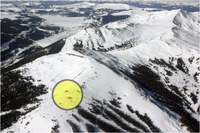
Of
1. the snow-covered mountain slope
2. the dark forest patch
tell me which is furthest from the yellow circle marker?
the dark forest patch

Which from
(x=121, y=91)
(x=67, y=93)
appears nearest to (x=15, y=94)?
(x=121, y=91)

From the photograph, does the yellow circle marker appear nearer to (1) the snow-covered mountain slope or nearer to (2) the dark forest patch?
(1) the snow-covered mountain slope

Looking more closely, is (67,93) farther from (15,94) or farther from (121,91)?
(15,94)

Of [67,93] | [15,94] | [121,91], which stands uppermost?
[67,93]

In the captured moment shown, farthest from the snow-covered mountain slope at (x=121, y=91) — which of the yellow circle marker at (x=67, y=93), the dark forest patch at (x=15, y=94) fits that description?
the yellow circle marker at (x=67, y=93)

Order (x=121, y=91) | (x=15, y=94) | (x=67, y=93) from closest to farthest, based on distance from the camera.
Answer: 1. (x=67, y=93)
2. (x=121, y=91)
3. (x=15, y=94)

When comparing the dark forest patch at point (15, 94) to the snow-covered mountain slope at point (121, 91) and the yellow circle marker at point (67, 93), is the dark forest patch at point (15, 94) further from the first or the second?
the yellow circle marker at point (67, 93)

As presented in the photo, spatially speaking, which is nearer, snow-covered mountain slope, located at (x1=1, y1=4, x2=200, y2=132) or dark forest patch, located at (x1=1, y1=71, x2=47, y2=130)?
snow-covered mountain slope, located at (x1=1, y1=4, x2=200, y2=132)
